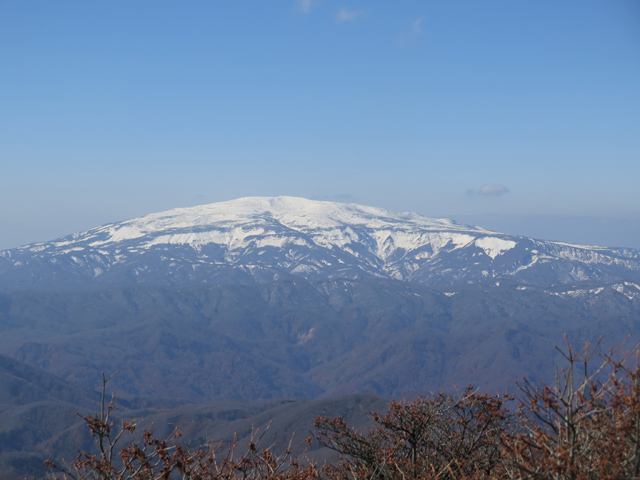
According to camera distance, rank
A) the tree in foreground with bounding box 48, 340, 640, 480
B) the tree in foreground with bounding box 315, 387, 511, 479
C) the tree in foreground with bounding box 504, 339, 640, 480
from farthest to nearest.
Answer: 1. the tree in foreground with bounding box 315, 387, 511, 479
2. the tree in foreground with bounding box 48, 340, 640, 480
3. the tree in foreground with bounding box 504, 339, 640, 480

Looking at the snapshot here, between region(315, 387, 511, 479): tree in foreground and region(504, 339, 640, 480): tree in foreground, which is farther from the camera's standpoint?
region(315, 387, 511, 479): tree in foreground

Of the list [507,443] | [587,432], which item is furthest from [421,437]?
[587,432]

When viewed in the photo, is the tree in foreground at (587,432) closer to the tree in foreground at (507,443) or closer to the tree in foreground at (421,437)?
the tree in foreground at (507,443)

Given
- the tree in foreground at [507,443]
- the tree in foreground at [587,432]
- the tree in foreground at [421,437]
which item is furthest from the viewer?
the tree in foreground at [421,437]

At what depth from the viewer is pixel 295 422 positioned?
97.0 metres

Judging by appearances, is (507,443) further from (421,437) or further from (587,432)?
(421,437)

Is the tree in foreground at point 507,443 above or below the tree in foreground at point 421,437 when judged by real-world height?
above

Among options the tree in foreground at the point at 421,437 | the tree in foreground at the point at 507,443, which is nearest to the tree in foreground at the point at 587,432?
the tree in foreground at the point at 507,443

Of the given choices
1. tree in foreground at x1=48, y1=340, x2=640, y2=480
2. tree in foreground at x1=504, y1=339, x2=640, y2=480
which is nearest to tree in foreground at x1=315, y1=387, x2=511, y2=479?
tree in foreground at x1=48, y1=340, x2=640, y2=480

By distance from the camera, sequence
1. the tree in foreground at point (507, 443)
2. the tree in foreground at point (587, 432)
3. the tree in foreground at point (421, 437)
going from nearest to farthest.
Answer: the tree in foreground at point (587, 432), the tree in foreground at point (507, 443), the tree in foreground at point (421, 437)

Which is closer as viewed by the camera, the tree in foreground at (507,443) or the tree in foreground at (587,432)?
the tree in foreground at (587,432)

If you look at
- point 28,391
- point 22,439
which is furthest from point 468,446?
point 28,391

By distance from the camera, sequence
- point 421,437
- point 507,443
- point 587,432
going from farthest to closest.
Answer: point 421,437 → point 507,443 → point 587,432

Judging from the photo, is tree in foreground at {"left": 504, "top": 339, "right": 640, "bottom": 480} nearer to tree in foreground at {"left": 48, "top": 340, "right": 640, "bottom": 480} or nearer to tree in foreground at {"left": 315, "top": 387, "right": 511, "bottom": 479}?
tree in foreground at {"left": 48, "top": 340, "right": 640, "bottom": 480}
